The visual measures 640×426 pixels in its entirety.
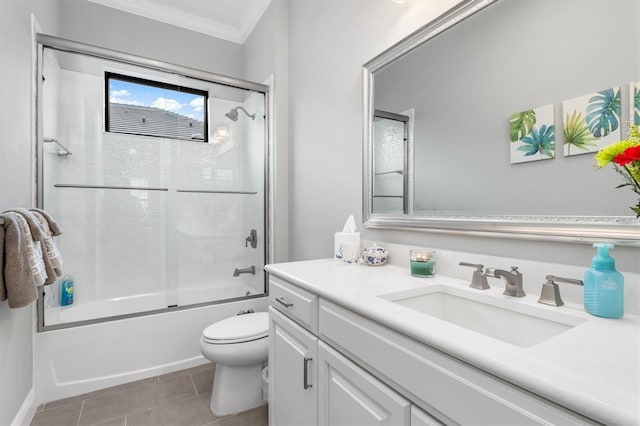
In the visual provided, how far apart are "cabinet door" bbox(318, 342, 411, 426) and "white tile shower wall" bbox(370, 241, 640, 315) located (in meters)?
0.54

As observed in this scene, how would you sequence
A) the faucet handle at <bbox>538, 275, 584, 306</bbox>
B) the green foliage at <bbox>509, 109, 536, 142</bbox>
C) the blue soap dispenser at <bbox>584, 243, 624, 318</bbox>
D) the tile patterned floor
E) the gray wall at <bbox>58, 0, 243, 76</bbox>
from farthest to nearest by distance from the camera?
the gray wall at <bbox>58, 0, 243, 76</bbox> → the tile patterned floor → the green foliage at <bbox>509, 109, 536, 142</bbox> → the faucet handle at <bbox>538, 275, 584, 306</bbox> → the blue soap dispenser at <bbox>584, 243, 624, 318</bbox>

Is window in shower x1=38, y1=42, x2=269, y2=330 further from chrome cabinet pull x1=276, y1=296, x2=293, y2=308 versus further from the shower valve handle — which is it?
chrome cabinet pull x1=276, y1=296, x2=293, y2=308

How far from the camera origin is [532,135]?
952 millimetres

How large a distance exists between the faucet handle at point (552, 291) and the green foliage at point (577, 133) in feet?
1.19

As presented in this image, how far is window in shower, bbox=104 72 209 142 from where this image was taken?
2.42 meters

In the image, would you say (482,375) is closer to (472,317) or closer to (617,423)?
(617,423)

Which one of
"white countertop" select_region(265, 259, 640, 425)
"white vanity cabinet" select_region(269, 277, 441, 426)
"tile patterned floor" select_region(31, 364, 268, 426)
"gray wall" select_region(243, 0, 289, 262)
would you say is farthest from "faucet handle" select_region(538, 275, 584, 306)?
"gray wall" select_region(243, 0, 289, 262)

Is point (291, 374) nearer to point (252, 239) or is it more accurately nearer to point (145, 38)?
point (252, 239)

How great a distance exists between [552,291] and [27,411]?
2451 mm

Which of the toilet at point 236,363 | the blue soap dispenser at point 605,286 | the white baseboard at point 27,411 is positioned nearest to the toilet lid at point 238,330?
the toilet at point 236,363

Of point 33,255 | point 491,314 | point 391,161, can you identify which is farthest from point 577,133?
point 33,255

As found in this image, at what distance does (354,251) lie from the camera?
147 centimetres

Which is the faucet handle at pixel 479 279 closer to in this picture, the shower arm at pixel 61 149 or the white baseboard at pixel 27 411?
the white baseboard at pixel 27 411

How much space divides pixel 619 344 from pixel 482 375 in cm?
29
